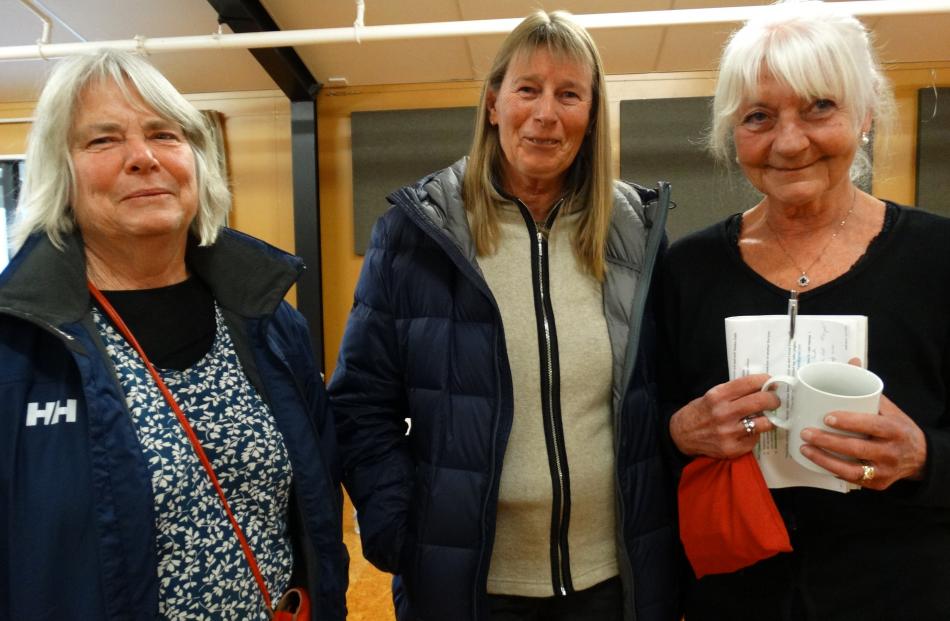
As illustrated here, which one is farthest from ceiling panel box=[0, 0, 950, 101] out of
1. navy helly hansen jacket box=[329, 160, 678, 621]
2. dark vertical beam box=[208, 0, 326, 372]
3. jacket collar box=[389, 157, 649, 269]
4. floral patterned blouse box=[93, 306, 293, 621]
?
floral patterned blouse box=[93, 306, 293, 621]

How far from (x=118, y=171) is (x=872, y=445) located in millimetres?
1308

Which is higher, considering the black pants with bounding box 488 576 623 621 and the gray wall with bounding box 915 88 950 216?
the gray wall with bounding box 915 88 950 216

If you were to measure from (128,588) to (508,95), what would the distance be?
1148mm

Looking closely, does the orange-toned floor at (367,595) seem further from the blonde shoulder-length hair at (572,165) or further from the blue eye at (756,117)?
the blue eye at (756,117)

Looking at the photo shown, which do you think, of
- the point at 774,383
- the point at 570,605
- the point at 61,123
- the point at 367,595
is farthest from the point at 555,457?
the point at 367,595

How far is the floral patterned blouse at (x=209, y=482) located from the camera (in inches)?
41.3

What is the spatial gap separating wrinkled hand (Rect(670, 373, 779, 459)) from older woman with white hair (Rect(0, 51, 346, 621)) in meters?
0.74

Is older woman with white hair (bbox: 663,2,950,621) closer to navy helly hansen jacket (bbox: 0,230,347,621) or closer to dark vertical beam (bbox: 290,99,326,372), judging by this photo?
navy helly hansen jacket (bbox: 0,230,347,621)

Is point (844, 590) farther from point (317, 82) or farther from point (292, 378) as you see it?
point (317, 82)

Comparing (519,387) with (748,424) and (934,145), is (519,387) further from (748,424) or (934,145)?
(934,145)

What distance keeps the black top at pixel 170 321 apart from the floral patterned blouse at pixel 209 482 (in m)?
0.02

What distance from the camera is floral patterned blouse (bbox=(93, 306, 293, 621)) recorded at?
1.05 m

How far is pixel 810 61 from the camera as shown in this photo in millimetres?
1069

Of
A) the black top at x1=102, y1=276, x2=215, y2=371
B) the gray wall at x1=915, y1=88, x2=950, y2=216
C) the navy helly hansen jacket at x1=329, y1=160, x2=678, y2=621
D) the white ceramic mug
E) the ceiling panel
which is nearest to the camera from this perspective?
the white ceramic mug
